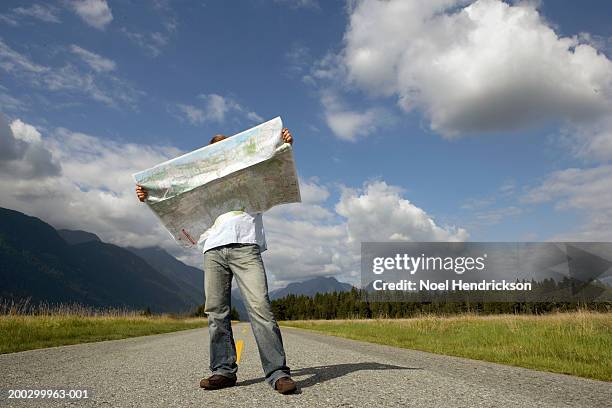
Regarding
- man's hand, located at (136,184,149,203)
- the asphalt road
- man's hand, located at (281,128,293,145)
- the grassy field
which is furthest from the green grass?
the grassy field

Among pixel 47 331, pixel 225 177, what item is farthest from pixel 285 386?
pixel 47 331

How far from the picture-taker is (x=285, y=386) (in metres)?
3.66

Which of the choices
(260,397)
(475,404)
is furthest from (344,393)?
(475,404)

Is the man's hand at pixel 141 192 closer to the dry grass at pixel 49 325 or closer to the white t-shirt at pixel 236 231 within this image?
the white t-shirt at pixel 236 231

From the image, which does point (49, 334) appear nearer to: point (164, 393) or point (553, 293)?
point (164, 393)

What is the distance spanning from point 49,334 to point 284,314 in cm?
12198

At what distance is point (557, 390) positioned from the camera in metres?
4.44

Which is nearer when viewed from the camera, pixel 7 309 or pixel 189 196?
pixel 189 196

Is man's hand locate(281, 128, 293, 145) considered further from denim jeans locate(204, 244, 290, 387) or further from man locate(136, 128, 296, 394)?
denim jeans locate(204, 244, 290, 387)

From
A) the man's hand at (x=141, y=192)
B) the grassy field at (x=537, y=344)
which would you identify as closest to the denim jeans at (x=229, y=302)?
the man's hand at (x=141, y=192)

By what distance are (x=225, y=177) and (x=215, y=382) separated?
2018mm

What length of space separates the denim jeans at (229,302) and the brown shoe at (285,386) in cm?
19

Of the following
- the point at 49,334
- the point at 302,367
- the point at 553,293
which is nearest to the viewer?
the point at 302,367

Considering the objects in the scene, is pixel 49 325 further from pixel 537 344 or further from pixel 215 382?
pixel 537 344
